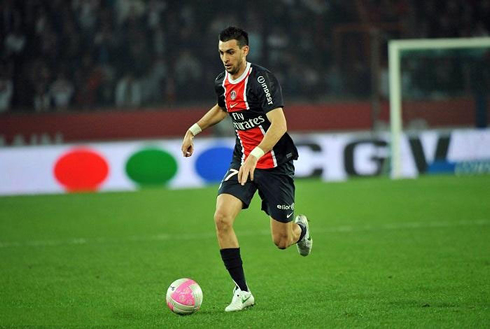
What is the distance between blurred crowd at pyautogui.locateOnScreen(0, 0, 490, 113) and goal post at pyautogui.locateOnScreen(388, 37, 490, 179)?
2.17 metres

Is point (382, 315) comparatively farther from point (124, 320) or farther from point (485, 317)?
point (124, 320)

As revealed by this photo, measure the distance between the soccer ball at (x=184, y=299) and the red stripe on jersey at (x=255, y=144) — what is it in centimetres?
112

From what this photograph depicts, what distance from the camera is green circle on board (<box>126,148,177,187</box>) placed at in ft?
52.1

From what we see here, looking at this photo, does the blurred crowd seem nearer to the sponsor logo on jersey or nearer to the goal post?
the goal post

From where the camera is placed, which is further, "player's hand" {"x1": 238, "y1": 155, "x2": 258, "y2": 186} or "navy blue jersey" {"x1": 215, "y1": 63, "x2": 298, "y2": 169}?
"navy blue jersey" {"x1": 215, "y1": 63, "x2": 298, "y2": 169}

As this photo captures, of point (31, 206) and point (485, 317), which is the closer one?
point (485, 317)

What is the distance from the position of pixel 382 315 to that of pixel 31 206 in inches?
356

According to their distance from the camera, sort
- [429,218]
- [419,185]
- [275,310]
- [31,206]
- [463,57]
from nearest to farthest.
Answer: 1. [275,310]
2. [429,218]
3. [31,206]
4. [419,185]
5. [463,57]

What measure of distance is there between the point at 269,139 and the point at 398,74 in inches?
448

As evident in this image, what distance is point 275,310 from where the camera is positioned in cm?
602

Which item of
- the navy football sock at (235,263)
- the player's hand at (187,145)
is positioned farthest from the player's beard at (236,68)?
the navy football sock at (235,263)

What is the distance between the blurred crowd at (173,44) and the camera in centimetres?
1867

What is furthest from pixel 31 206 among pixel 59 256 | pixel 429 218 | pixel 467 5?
pixel 467 5

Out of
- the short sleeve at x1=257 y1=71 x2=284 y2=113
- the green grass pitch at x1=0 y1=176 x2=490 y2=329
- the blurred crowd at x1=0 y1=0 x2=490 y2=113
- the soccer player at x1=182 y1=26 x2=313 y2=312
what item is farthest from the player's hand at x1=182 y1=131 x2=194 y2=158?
the blurred crowd at x1=0 y1=0 x2=490 y2=113
